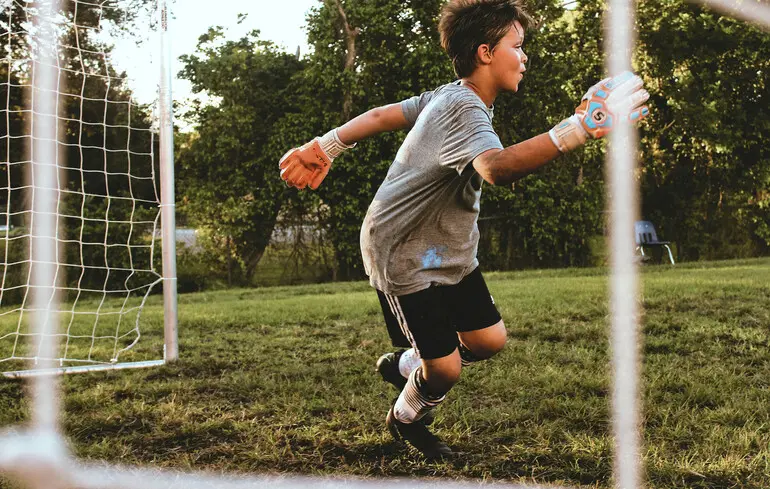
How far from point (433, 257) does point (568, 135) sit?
72 cm

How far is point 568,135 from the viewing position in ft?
5.84

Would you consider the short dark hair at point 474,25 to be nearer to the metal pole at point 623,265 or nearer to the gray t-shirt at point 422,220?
the gray t-shirt at point 422,220

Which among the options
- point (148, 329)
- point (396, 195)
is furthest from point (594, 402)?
point (148, 329)

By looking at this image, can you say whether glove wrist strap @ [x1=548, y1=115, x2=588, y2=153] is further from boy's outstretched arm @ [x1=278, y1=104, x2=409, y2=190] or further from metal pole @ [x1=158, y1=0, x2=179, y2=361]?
metal pole @ [x1=158, y1=0, x2=179, y2=361]

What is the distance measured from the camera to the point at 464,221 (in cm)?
238

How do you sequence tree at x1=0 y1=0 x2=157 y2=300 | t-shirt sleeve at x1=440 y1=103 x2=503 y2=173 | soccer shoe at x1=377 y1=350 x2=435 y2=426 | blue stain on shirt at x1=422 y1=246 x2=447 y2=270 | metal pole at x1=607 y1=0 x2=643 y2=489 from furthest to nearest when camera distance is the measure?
tree at x1=0 y1=0 x2=157 y2=300
soccer shoe at x1=377 y1=350 x2=435 y2=426
blue stain on shirt at x1=422 y1=246 x2=447 y2=270
t-shirt sleeve at x1=440 y1=103 x2=503 y2=173
metal pole at x1=607 y1=0 x2=643 y2=489

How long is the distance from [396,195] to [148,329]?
13.5ft

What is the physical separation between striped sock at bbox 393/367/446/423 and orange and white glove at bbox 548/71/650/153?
111 centimetres

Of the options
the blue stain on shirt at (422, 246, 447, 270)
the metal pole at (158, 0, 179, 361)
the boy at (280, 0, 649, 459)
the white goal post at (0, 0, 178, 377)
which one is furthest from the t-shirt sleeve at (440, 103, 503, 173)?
the metal pole at (158, 0, 179, 361)

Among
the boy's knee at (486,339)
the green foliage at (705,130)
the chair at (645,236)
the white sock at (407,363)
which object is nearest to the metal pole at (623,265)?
the boy's knee at (486,339)

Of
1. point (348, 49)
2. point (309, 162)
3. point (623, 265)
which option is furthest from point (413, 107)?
point (348, 49)

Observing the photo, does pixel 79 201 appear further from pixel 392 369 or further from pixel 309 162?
pixel 309 162

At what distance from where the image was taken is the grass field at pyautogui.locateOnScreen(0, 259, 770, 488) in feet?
8.18

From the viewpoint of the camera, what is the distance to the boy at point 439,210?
87.0 inches
